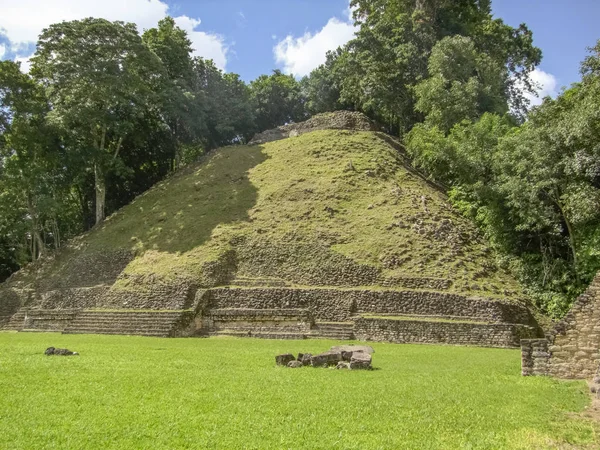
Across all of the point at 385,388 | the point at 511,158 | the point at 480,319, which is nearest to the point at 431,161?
the point at 511,158

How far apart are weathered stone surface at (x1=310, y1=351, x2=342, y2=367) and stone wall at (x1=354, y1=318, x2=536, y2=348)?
744cm

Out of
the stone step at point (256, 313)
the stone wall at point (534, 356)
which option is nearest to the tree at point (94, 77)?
the stone step at point (256, 313)

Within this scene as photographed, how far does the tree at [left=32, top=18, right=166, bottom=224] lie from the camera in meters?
29.9

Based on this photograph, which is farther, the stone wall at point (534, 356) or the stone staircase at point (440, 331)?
the stone staircase at point (440, 331)

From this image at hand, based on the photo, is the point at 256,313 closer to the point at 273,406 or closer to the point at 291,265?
the point at 291,265

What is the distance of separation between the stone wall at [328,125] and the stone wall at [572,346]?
2750cm

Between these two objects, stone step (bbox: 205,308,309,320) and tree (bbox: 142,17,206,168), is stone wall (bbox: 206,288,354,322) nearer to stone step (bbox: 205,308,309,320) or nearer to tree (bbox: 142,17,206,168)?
stone step (bbox: 205,308,309,320)

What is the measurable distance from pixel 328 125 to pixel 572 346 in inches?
1124

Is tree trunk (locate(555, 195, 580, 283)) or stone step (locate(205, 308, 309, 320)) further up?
tree trunk (locate(555, 195, 580, 283))

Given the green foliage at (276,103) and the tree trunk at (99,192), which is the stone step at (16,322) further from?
the green foliage at (276,103)

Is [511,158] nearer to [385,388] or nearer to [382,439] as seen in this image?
[385,388]

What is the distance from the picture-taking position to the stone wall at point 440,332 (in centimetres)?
1797

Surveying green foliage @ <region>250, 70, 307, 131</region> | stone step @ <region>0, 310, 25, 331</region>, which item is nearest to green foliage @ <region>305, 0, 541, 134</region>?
green foliage @ <region>250, 70, 307, 131</region>

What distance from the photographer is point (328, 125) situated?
3731 cm
